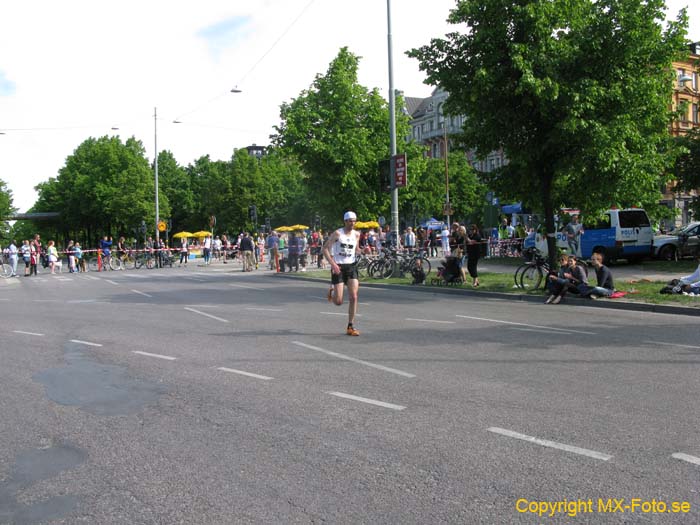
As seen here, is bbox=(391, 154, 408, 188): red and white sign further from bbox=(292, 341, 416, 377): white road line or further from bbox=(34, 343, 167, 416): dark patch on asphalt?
bbox=(34, 343, 167, 416): dark patch on asphalt

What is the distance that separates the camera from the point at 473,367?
757 centimetres

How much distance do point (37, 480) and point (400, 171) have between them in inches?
721

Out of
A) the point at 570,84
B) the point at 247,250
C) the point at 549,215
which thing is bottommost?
the point at 247,250

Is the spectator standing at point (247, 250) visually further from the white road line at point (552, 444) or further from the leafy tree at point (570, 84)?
the white road line at point (552, 444)

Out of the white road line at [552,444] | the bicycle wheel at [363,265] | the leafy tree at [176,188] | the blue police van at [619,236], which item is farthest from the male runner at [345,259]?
the leafy tree at [176,188]

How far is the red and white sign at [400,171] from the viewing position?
21469 millimetres

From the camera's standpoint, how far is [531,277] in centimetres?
1770

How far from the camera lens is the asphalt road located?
377 cm

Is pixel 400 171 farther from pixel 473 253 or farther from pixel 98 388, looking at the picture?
pixel 98 388

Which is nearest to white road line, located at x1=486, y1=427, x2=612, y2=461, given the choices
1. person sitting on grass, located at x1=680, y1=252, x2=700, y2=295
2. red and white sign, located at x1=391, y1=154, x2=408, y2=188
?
person sitting on grass, located at x1=680, y1=252, x2=700, y2=295

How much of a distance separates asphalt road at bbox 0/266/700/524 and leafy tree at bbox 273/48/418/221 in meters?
28.7

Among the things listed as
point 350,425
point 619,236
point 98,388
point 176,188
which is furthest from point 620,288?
point 176,188

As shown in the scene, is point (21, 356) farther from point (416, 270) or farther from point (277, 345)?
point (416, 270)

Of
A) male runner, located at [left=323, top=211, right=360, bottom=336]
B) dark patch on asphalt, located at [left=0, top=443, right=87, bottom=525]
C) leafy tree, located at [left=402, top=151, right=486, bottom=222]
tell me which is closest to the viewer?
dark patch on asphalt, located at [left=0, top=443, right=87, bottom=525]
